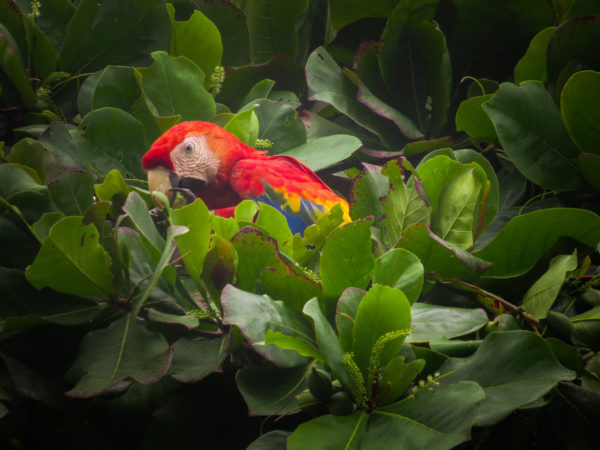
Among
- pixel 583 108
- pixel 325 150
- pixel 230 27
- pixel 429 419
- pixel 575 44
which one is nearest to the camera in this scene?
pixel 429 419

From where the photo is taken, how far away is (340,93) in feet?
3.36

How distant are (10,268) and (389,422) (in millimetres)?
442

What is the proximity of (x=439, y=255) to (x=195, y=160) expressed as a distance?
0.54 m

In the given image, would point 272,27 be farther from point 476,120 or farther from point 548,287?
point 548,287

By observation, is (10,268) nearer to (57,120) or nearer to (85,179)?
(85,179)

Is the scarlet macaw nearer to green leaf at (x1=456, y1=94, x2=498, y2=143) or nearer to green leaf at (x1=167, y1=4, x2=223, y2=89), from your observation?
green leaf at (x1=167, y1=4, x2=223, y2=89)

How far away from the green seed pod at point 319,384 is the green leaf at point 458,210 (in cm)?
28

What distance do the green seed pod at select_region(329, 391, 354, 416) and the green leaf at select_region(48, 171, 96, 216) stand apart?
1.27 feet

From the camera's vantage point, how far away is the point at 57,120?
912 millimetres

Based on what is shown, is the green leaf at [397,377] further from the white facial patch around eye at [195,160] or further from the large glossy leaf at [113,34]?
the large glossy leaf at [113,34]

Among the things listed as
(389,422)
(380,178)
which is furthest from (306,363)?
(380,178)

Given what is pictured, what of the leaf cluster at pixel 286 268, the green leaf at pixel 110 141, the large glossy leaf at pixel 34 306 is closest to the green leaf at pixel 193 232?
the leaf cluster at pixel 286 268

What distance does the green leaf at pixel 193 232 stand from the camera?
55 cm

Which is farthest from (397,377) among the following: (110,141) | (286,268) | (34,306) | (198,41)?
(198,41)
